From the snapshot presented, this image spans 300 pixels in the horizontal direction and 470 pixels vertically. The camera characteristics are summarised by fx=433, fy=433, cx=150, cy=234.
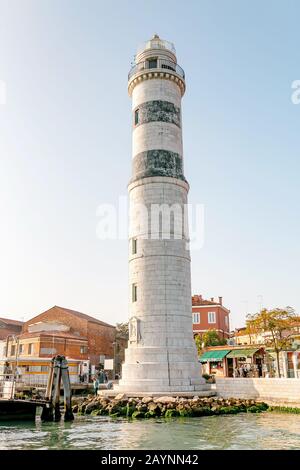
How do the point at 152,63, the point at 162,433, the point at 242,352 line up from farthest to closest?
the point at 242,352, the point at 152,63, the point at 162,433

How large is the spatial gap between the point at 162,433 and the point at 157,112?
18.3m

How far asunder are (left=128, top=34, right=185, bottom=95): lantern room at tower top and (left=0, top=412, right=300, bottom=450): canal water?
780 inches

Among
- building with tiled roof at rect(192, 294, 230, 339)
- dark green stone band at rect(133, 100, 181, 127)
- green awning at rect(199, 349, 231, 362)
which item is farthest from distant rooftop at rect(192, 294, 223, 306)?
dark green stone band at rect(133, 100, 181, 127)

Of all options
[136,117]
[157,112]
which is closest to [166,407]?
[157,112]

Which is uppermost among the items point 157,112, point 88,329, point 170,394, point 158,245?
point 157,112

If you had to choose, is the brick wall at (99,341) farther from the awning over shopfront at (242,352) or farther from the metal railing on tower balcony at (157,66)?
the metal railing on tower balcony at (157,66)

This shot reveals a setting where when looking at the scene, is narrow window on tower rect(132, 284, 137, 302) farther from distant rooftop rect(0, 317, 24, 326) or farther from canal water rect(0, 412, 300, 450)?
distant rooftop rect(0, 317, 24, 326)

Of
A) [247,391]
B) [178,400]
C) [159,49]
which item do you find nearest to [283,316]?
[247,391]

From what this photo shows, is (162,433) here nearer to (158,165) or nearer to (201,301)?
(158,165)

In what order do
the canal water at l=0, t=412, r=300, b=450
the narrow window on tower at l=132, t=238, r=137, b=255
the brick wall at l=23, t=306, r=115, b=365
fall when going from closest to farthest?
the canal water at l=0, t=412, r=300, b=450
the narrow window on tower at l=132, t=238, r=137, b=255
the brick wall at l=23, t=306, r=115, b=365

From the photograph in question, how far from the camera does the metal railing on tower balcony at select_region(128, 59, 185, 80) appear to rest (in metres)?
27.5

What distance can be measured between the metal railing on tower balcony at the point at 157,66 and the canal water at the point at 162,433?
20.5 m

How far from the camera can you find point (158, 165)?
2541 centimetres
